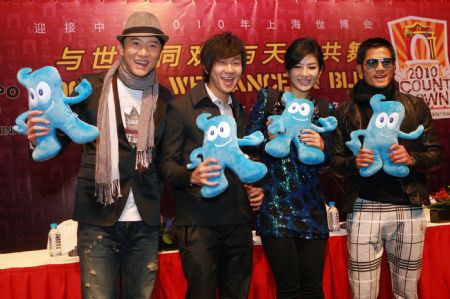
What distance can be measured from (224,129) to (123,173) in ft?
1.38

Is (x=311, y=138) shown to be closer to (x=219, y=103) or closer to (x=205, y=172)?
(x=219, y=103)

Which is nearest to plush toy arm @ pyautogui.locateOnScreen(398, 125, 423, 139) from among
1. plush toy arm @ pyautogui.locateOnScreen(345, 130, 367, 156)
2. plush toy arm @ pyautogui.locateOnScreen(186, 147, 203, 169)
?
plush toy arm @ pyautogui.locateOnScreen(345, 130, 367, 156)

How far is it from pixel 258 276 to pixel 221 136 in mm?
1068

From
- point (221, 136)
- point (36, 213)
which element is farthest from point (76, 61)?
point (221, 136)

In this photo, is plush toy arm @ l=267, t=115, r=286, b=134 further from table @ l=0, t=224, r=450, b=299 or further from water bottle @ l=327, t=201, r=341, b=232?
water bottle @ l=327, t=201, r=341, b=232

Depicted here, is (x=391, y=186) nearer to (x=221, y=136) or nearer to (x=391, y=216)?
(x=391, y=216)

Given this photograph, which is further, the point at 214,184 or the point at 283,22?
the point at 283,22

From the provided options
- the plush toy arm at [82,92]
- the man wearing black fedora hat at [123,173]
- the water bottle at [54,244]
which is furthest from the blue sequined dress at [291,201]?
the water bottle at [54,244]

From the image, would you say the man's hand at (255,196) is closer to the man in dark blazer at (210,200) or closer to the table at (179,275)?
the man in dark blazer at (210,200)

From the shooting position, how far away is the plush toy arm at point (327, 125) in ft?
6.60

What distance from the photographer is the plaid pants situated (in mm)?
2090

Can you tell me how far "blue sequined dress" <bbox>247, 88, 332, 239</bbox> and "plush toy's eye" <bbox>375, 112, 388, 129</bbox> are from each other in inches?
13.4

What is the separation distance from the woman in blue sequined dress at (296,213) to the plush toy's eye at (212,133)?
1.07ft

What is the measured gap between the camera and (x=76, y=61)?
318 centimetres
